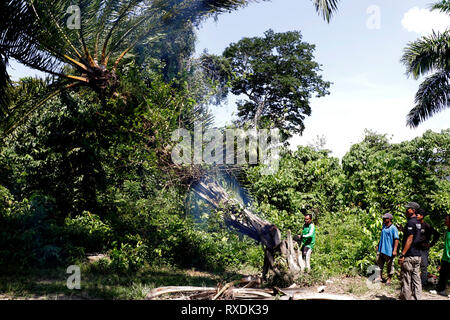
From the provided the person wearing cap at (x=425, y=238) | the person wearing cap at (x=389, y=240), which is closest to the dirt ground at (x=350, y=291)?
the person wearing cap at (x=425, y=238)

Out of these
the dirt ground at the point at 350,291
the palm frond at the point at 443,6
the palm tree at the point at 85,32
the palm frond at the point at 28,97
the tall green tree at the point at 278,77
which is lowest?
the dirt ground at the point at 350,291

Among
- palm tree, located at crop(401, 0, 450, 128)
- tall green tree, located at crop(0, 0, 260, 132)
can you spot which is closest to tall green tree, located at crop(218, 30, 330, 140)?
palm tree, located at crop(401, 0, 450, 128)

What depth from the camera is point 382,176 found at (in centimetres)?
1192

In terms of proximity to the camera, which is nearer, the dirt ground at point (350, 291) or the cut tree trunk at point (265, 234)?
the dirt ground at point (350, 291)

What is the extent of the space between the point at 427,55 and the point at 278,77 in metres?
15.2

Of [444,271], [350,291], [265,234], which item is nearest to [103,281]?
[265,234]

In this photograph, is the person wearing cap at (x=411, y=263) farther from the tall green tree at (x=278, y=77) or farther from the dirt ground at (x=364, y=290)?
the tall green tree at (x=278, y=77)

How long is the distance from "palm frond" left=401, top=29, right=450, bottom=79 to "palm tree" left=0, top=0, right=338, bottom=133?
791 cm

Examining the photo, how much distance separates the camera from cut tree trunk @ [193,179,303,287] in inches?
296

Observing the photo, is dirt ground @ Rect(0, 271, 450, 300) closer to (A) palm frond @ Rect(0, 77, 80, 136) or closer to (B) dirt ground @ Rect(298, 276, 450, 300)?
(B) dirt ground @ Rect(298, 276, 450, 300)

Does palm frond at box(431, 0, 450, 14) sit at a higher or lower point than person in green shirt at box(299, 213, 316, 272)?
→ higher

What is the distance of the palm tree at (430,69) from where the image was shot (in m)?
12.9

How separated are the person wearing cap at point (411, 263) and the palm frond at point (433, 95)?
10.3m
